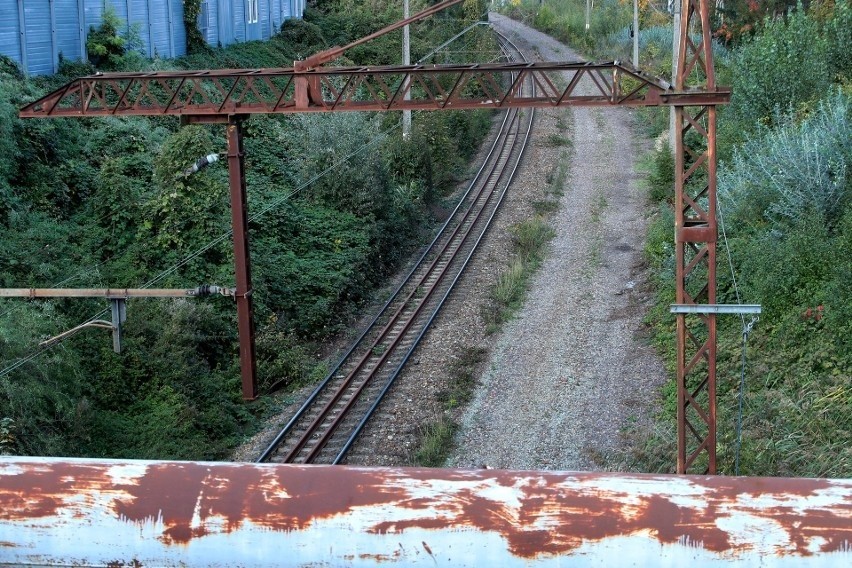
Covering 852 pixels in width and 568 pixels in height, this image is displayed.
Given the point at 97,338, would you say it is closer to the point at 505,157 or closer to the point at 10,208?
the point at 10,208

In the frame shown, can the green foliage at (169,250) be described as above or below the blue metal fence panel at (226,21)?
below

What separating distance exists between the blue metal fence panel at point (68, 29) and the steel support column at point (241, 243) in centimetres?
1226

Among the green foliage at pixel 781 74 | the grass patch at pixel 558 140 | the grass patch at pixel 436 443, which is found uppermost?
the green foliage at pixel 781 74

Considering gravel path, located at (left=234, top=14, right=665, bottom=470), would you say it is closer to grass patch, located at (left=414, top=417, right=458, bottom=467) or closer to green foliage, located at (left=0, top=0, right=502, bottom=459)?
grass patch, located at (left=414, top=417, right=458, bottom=467)

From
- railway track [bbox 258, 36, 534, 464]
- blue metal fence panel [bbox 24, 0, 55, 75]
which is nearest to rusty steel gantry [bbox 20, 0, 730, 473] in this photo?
railway track [bbox 258, 36, 534, 464]

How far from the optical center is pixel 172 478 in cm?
433

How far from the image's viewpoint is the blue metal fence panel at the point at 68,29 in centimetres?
2405

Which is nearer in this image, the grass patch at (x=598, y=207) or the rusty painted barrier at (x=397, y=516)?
the rusty painted barrier at (x=397, y=516)

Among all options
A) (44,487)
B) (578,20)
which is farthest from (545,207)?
(578,20)

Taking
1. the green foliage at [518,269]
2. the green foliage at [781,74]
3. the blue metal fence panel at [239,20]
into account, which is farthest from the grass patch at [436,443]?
the blue metal fence panel at [239,20]

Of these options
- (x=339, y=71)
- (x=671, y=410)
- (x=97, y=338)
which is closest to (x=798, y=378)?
(x=671, y=410)

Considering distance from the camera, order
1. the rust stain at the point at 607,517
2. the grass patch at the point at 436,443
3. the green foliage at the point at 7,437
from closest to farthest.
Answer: the rust stain at the point at 607,517 < the green foliage at the point at 7,437 < the grass patch at the point at 436,443

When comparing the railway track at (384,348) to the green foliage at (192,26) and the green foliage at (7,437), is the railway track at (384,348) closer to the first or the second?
the green foliage at (7,437)

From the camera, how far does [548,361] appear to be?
18516mm
